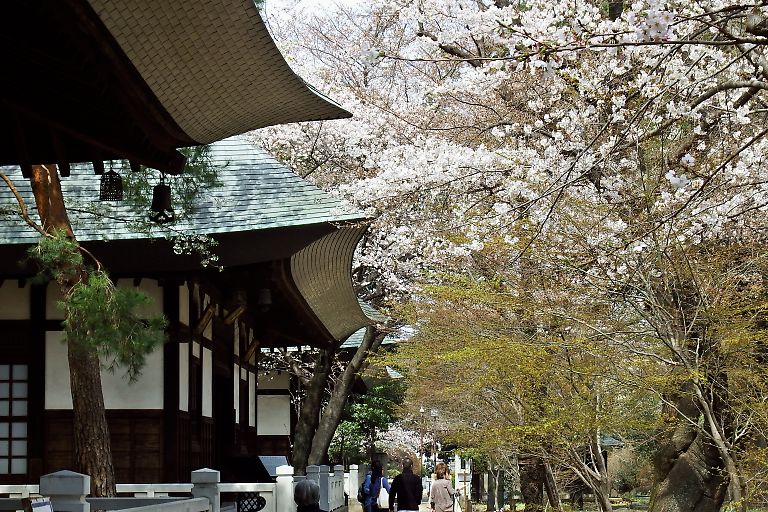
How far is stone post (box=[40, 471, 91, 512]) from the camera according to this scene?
560 cm

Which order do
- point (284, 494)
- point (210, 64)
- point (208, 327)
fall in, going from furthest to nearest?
point (208, 327)
point (284, 494)
point (210, 64)

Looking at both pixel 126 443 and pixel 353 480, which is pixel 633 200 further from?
pixel 353 480

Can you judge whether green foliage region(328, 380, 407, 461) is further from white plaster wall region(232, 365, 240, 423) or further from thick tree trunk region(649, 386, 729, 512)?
thick tree trunk region(649, 386, 729, 512)

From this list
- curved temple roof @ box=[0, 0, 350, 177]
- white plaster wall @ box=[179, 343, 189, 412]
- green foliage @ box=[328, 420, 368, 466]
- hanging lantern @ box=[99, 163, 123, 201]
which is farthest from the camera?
green foliage @ box=[328, 420, 368, 466]

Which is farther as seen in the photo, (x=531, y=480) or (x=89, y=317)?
(x=531, y=480)

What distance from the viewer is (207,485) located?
25.3ft

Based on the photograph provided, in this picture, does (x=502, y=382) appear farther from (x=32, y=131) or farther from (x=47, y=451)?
(x=32, y=131)

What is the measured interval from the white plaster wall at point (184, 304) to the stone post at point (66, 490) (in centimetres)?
633

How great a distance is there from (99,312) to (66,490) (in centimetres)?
307

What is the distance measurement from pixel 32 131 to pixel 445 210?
11.6 m

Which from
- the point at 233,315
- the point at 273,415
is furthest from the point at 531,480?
the point at 233,315

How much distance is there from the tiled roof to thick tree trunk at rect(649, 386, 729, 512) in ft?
16.4

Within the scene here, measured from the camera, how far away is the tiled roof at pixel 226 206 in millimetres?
10844

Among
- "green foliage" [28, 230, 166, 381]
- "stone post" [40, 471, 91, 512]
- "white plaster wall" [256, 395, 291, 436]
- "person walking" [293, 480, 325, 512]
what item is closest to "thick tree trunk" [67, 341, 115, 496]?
"green foliage" [28, 230, 166, 381]
